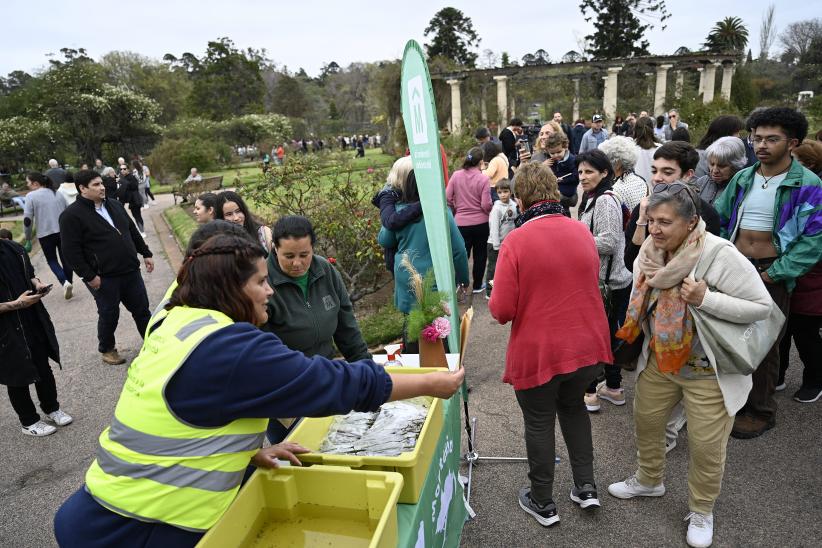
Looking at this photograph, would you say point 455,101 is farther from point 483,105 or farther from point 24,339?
point 24,339

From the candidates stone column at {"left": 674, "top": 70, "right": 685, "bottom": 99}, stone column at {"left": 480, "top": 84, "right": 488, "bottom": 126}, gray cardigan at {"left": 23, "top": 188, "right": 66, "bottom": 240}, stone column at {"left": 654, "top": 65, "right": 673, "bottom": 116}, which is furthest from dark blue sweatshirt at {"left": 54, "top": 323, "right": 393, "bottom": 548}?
stone column at {"left": 674, "top": 70, "right": 685, "bottom": 99}

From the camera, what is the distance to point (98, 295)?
16.5ft

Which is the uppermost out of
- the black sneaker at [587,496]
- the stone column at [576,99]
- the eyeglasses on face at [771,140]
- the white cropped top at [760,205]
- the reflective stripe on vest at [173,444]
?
the stone column at [576,99]

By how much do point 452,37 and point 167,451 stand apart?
53669mm

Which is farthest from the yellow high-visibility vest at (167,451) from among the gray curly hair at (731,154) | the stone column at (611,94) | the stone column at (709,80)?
the stone column at (709,80)

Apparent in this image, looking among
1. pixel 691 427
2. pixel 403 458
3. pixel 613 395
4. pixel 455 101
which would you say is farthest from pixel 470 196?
pixel 455 101

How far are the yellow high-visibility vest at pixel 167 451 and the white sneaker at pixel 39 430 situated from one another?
3446mm

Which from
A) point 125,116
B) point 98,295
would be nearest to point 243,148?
point 125,116

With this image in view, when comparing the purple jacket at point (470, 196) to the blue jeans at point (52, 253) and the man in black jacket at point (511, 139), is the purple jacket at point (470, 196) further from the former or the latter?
the blue jeans at point (52, 253)

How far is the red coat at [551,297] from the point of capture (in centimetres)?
233

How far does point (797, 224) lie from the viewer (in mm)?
2895

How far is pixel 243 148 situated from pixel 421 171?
38.4 metres

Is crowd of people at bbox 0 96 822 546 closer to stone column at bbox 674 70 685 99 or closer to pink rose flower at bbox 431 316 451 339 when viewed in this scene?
pink rose flower at bbox 431 316 451 339

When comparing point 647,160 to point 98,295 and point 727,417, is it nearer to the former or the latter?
point 727,417
